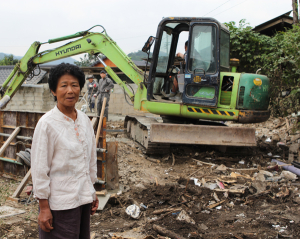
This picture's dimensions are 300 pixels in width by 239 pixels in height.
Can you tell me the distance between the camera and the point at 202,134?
19.6 ft

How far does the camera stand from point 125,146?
7.22 metres

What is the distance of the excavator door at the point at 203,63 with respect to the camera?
5789 mm

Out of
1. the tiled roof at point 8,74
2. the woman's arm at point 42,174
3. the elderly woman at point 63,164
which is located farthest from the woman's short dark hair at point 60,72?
the tiled roof at point 8,74

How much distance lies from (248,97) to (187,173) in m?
2.02

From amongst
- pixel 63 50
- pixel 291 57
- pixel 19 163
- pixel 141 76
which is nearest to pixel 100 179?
pixel 19 163

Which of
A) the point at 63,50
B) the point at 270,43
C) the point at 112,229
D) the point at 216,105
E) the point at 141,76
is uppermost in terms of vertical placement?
the point at 270,43

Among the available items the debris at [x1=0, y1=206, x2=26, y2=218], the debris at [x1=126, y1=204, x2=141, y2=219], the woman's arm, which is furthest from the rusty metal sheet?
the woman's arm

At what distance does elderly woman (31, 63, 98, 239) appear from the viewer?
1750 millimetres

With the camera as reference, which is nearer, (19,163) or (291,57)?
(19,163)

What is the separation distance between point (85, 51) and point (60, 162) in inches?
250

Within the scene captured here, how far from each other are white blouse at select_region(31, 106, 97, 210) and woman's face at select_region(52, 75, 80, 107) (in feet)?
0.25

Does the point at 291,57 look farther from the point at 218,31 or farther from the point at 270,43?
the point at 270,43

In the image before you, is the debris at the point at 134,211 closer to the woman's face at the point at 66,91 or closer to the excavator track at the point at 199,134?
the excavator track at the point at 199,134

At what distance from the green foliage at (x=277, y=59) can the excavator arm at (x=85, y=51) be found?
3681mm
